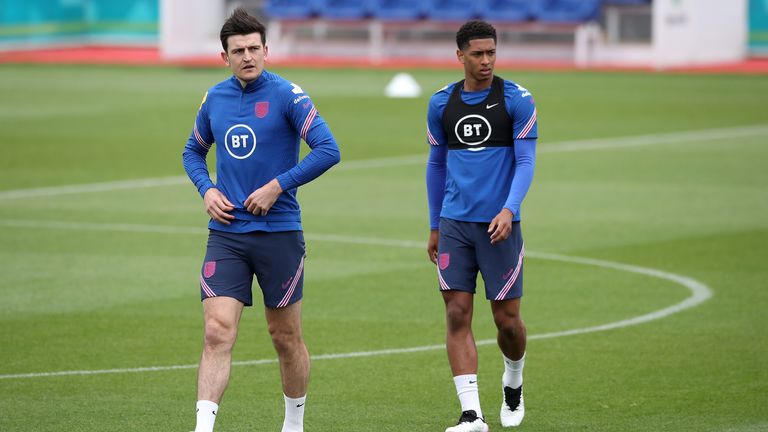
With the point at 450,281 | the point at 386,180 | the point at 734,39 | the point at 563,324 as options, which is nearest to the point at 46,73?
the point at 734,39

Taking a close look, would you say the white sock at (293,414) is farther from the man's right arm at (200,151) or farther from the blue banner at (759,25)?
the blue banner at (759,25)

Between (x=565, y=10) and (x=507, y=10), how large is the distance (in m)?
1.93

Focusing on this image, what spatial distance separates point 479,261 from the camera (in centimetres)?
815

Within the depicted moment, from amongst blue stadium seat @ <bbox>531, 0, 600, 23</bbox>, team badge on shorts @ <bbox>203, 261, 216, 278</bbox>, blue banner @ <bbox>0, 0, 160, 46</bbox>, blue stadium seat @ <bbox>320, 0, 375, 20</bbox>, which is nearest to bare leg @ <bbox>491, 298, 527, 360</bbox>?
team badge on shorts @ <bbox>203, 261, 216, 278</bbox>

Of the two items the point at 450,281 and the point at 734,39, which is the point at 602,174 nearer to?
the point at 450,281

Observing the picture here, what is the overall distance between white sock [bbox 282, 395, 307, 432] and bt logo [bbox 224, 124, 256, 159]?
1.28 m

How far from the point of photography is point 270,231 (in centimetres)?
748

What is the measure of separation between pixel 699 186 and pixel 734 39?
92.1 ft

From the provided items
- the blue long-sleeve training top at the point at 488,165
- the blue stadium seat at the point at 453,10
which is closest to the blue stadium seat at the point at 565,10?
the blue stadium seat at the point at 453,10

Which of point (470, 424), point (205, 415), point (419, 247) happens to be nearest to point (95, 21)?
point (419, 247)

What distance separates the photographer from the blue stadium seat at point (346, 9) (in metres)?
49.4

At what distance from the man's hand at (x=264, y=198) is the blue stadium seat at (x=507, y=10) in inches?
1593

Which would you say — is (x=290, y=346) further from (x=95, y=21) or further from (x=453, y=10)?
(x=95, y=21)

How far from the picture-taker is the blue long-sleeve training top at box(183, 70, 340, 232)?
24.4ft
